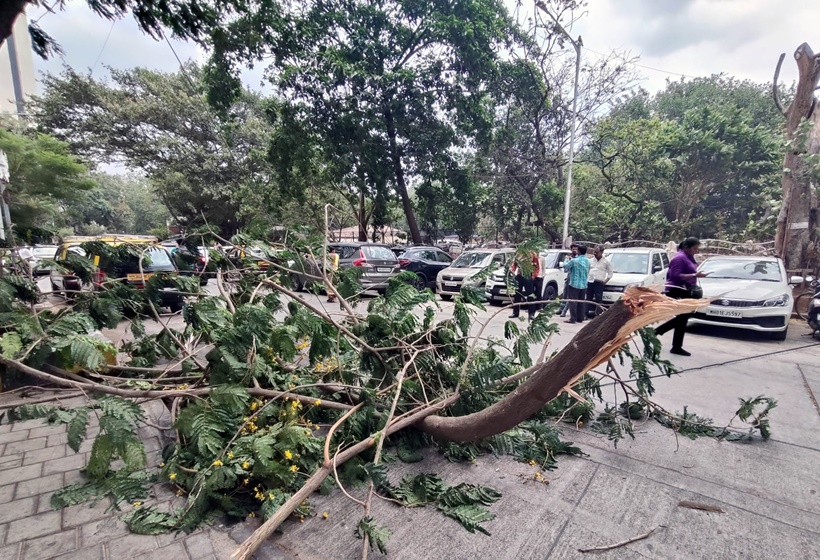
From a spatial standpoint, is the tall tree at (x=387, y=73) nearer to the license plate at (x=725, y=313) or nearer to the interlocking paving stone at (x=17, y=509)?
the license plate at (x=725, y=313)

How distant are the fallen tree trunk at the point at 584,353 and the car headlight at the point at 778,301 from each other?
6.59m

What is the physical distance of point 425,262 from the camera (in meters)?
14.2

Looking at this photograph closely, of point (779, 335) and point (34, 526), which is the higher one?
point (34, 526)

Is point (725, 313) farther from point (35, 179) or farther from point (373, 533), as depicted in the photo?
point (35, 179)

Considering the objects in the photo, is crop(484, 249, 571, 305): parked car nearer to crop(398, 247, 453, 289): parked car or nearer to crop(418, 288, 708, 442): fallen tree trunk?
crop(398, 247, 453, 289): parked car

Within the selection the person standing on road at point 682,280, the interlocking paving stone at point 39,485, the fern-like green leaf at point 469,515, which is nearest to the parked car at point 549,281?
the person standing on road at point 682,280

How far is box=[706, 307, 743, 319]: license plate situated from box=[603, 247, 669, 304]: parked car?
1.88 metres

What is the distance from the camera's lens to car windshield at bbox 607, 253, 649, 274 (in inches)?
389

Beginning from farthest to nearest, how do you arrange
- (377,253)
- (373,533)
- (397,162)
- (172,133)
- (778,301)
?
(172,133) < (397,162) < (377,253) < (778,301) < (373,533)

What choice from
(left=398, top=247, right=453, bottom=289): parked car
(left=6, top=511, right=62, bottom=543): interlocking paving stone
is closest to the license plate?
(left=398, top=247, right=453, bottom=289): parked car

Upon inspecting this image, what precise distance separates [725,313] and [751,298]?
1.52 ft

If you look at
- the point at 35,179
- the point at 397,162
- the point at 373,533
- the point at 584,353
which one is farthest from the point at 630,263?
the point at 35,179

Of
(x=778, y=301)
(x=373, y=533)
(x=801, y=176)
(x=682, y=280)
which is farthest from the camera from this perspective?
(x=801, y=176)

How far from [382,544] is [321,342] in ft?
4.85
